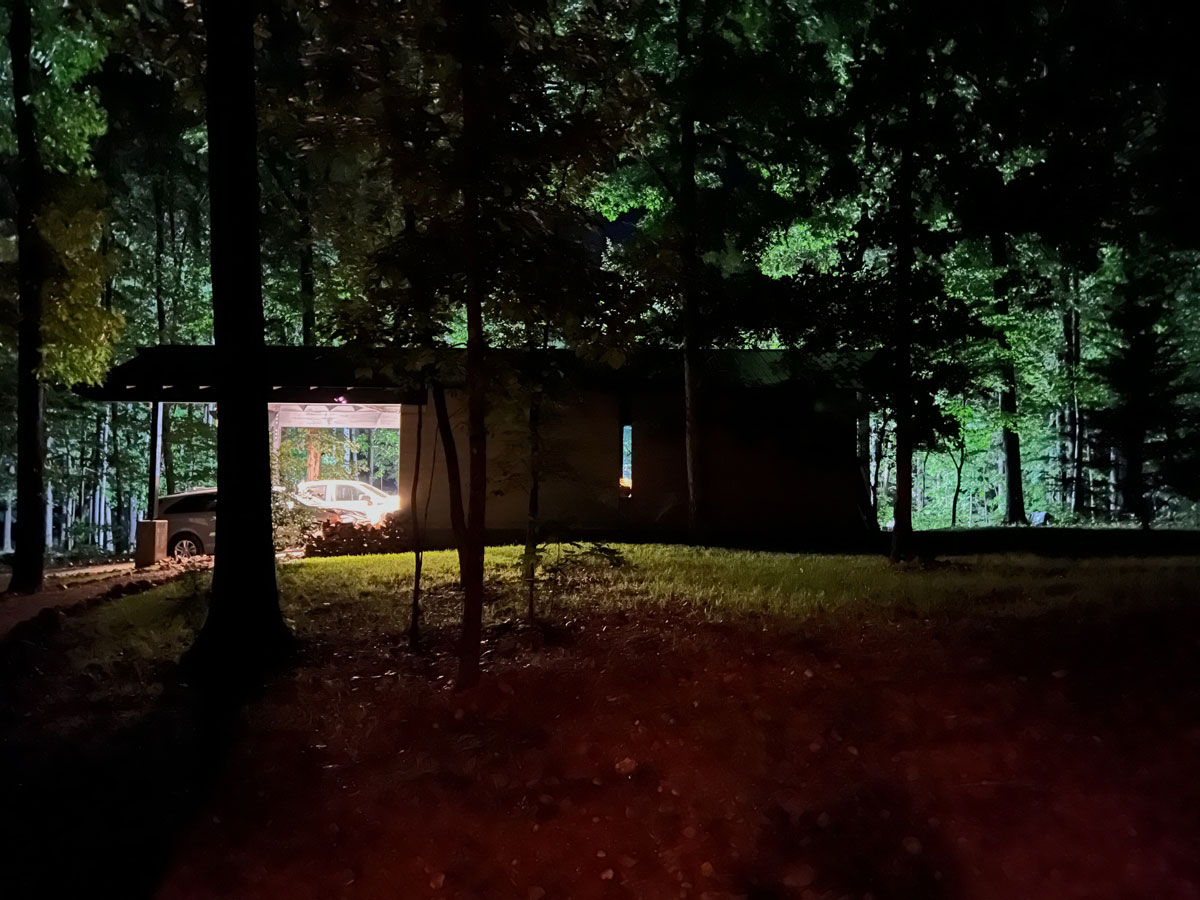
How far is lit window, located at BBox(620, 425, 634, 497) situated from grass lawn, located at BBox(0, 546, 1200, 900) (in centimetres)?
1075

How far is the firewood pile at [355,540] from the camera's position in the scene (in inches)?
639

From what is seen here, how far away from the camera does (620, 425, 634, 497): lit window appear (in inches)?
737

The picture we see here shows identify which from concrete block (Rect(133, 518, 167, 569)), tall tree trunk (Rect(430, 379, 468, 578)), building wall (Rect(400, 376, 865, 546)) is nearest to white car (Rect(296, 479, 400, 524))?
building wall (Rect(400, 376, 865, 546))

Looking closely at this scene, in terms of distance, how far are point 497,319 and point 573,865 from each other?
4.51 meters

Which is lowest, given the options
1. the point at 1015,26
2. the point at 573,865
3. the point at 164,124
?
the point at 573,865

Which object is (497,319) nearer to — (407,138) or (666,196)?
(407,138)

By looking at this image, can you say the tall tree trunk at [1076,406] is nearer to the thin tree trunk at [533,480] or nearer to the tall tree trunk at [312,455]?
the tall tree trunk at [312,455]

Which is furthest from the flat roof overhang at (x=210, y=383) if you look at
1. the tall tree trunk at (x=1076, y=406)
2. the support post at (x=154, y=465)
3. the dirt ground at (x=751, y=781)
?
the tall tree trunk at (x=1076, y=406)

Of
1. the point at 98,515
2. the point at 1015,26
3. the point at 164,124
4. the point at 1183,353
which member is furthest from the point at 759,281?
the point at 98,515

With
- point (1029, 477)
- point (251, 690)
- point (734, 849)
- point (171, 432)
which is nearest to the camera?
point (734, 849)

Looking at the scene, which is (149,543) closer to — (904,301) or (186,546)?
(186,546)

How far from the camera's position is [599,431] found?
18406 millimetres

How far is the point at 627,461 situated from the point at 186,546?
31.9ft

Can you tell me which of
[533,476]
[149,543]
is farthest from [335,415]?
[533,476]
